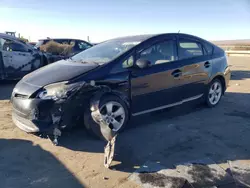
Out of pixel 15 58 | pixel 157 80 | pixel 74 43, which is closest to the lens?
pixel 157 80

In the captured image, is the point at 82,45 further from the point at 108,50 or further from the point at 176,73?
the point at 176,73

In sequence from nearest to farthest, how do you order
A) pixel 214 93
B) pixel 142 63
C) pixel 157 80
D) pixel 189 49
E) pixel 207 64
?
pixel 142 63 → pixel 157 80 → pixel 189 49 → pixel 207 64 → pixel 214 93

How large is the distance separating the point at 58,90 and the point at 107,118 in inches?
33.9

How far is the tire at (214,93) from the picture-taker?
5820mm

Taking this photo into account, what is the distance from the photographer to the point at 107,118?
158 inches

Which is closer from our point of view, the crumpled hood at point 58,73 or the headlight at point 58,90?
the headlight at point 58,90

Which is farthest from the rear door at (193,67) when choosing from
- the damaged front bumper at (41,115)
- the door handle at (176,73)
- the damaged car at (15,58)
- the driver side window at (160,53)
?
the damaged car at (15,58)

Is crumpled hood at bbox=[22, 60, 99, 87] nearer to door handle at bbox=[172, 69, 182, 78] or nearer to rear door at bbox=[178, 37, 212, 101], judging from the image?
door handle at bbox=[172, 69, 182, 78]

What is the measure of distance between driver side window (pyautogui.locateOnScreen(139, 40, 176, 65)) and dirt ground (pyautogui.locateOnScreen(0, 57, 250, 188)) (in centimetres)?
121

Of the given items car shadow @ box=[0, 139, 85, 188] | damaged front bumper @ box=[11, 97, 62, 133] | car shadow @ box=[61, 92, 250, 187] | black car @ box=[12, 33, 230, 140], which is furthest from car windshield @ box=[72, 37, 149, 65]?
car shadow @ box=[0, 139, 85, 188]

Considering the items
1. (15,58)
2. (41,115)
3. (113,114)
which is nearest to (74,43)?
(15,58)

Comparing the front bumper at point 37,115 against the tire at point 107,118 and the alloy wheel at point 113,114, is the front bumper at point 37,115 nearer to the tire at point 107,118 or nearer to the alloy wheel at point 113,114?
the tire at point 107,118

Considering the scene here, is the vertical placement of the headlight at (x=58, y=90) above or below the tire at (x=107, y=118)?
above

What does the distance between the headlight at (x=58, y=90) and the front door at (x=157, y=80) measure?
1.05 metres
